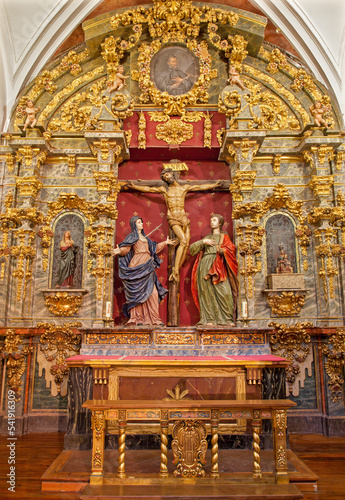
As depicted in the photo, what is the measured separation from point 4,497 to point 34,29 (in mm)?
8112

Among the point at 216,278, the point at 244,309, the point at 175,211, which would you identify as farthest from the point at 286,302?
the point at 175,211

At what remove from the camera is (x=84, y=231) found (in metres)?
8.16

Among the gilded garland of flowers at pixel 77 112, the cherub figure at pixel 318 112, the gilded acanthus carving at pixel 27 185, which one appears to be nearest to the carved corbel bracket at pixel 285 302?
the cherub figure at pixel 318 112

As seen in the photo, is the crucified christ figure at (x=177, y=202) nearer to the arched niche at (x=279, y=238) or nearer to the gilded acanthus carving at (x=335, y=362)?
the arched niche at (x=279, y=238)

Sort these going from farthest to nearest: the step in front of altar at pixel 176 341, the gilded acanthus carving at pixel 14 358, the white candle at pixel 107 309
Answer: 1. the white candle at pixel 107 309
2. the gilded acanthus carving at pixel 14 358
3. the step in front of altar at pixel 176 341

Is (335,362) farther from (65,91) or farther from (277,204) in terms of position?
(65,91)

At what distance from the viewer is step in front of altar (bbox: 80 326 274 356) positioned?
6332 millimetres

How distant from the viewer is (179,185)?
27.3 feet

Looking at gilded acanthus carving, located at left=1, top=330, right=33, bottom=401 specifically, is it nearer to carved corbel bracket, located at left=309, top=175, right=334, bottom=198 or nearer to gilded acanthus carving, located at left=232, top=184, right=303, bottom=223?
gilded acanthus carving, located at left=232, top=184, right=303, bottom=223

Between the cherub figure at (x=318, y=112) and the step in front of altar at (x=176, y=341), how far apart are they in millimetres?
4310

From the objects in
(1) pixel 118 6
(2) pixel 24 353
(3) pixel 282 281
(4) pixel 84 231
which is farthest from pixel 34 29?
(3) pixel 282 281

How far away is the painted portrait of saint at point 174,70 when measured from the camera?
28.2 feet

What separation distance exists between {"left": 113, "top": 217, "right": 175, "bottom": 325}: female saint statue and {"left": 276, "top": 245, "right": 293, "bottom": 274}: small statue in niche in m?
2.15

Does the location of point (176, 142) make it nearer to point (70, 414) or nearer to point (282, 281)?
point (282, 281)
